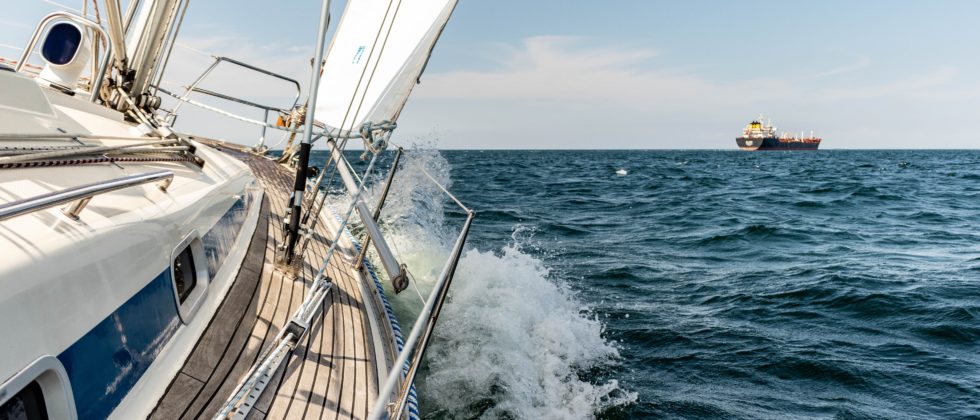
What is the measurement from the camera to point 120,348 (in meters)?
2.16

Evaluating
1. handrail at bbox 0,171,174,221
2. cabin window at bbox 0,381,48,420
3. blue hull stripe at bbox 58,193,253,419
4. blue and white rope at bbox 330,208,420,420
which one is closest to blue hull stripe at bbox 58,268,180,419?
blue hull stripe at bbox 58,193,253,419

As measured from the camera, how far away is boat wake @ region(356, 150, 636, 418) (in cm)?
498

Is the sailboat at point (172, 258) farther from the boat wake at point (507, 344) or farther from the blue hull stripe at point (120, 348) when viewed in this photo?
the boat wake at point (507, 344)

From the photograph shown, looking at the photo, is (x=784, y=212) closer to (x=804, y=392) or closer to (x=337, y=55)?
(x=804, y=392)

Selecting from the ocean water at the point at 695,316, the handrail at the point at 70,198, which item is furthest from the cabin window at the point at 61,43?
the ocean water at the point at 695,316

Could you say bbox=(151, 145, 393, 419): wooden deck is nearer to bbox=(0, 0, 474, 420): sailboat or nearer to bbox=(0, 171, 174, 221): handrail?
bbox=(0, 0, 474, 420): sailboat

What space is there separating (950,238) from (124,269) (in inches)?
572

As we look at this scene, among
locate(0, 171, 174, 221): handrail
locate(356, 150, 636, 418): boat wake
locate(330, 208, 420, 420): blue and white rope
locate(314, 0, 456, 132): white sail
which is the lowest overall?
locate(356, 150, 636, 418): boat wake

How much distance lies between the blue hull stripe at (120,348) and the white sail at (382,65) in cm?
165

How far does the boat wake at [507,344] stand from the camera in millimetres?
4977

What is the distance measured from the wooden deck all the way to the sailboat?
1 centimetres

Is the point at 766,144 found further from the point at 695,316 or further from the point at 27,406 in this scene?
the point at 27,406

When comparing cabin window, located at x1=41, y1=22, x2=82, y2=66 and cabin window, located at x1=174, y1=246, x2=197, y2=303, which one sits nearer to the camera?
cabin window, located at x1=174, y1=246, x2=197, y2=303

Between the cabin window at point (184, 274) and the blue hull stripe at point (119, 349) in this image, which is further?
the cabin window at point (184, 274)
